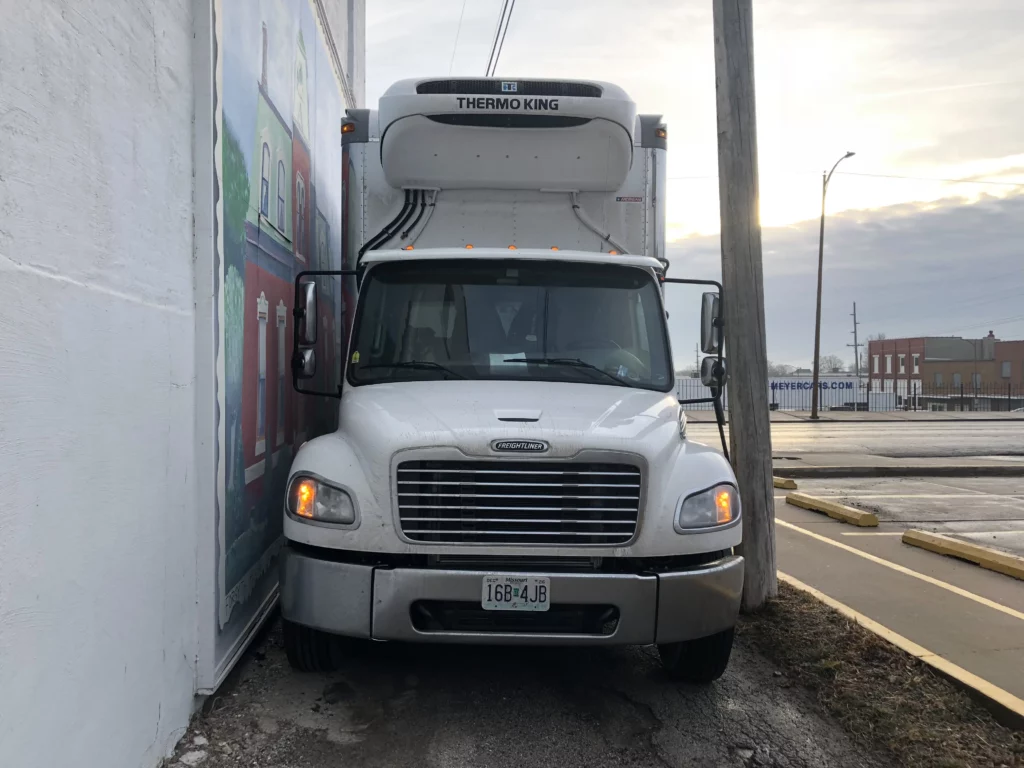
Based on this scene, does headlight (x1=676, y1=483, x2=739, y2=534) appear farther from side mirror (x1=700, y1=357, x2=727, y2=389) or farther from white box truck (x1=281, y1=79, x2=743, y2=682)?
side mirror (x1=700, y1=357, x2=727, y2=389)

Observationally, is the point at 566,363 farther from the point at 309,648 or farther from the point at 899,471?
the point at 899,471

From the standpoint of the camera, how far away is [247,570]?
4816 mm

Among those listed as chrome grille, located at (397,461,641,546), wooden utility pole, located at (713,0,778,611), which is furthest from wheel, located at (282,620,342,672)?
wooden utility pole, located at (713,0,778,611)

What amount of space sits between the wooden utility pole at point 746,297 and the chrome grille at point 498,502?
2.00 metres

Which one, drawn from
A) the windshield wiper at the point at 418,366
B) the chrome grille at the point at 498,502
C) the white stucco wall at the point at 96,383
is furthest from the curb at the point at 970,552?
the white stucco wall at the point at 96,383

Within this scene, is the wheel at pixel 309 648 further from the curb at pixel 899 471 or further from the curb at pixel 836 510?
the curb at pixel 899 471

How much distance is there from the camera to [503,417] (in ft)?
13.5

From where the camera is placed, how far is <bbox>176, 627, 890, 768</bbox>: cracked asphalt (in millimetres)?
3744

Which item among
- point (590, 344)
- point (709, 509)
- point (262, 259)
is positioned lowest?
point (709, 509)

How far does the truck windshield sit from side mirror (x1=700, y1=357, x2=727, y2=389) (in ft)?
2.29

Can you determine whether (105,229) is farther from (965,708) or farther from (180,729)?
(965,708)

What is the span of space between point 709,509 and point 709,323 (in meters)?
1.90

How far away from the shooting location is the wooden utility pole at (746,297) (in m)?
5.65

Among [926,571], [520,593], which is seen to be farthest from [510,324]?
[926,571]
